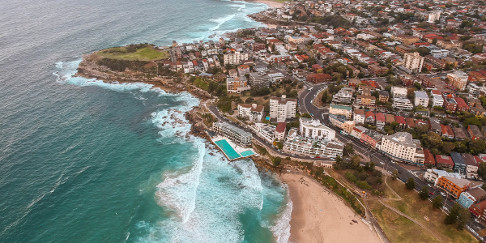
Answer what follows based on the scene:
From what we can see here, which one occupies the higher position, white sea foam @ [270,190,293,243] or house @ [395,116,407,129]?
house @ [395,116,407,129]

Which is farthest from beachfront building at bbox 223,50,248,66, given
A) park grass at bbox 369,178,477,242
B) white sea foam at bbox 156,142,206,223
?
park grass at bbox 369,178,477,242

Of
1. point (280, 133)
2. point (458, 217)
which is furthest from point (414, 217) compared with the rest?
point (280, 133)

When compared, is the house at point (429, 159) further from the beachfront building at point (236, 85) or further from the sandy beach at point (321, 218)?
the beachfront building at point (236, 85)

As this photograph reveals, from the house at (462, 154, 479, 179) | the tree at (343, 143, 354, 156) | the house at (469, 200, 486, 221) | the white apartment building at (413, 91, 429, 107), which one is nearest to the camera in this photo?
the house at (469, 200, 486, 221)

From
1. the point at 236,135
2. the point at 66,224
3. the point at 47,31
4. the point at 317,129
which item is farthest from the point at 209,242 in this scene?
the point at 47,31

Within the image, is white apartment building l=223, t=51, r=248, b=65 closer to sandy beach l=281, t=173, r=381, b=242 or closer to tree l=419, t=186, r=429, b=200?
sandy beach l=281, t=173, r=381, b=242

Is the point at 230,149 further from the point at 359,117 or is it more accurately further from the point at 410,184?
the point at 410,184
